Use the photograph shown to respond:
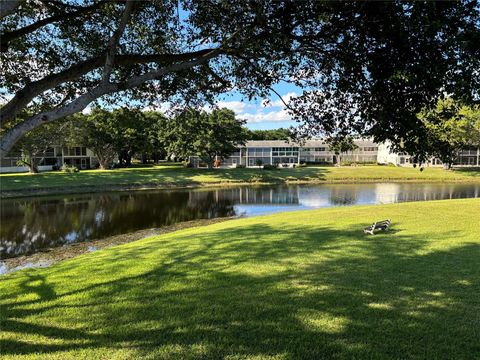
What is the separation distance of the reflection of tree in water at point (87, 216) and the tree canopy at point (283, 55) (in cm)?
1011

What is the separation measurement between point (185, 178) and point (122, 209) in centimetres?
1941

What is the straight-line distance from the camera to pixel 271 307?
17.1ft

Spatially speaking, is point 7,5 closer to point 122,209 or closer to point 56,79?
point 56,79

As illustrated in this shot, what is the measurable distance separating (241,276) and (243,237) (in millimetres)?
4286

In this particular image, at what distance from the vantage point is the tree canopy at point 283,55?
12.5ft

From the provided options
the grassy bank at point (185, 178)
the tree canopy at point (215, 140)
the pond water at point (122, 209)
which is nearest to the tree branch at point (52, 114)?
the pond water at point (122, 209)

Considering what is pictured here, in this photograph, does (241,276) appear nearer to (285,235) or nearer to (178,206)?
(285,235)

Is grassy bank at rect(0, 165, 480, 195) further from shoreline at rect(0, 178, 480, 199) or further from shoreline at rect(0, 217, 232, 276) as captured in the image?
shoreline at rect(0, 217, 232, 276)

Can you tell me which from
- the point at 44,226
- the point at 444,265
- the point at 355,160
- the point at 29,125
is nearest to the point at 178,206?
the point at 44,226

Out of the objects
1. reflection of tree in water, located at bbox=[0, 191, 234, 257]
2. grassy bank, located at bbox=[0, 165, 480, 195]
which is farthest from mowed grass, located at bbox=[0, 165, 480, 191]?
reflection of tree in water, located at bbox=[0, 191, 234, 257]

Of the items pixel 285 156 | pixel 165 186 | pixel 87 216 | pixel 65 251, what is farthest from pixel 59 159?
pixel 65 251

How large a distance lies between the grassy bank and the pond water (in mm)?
4554

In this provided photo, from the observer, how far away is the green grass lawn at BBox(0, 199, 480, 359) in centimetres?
417

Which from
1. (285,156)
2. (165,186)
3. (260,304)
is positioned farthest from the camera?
(285,156)
